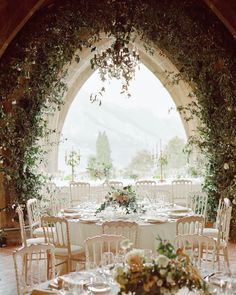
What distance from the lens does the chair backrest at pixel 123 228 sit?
5.50m

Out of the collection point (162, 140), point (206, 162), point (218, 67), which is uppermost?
point (218, 67)

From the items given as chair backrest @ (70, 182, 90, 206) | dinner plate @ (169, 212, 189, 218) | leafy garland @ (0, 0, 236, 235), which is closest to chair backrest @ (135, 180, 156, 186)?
chair backrest @ (70, 182, 90, 206)

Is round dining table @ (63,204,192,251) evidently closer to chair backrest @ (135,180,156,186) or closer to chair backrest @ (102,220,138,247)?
chair backrest @ (102,220,138,247)

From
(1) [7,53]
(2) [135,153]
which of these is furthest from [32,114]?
(2) [135,153]

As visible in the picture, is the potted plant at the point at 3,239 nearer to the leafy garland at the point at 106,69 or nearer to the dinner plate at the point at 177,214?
the leafy garland at the point at 106,69

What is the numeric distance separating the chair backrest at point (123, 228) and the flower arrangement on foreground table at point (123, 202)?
0.69 m

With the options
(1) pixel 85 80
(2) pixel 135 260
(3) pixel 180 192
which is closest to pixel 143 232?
(2) pixel 135 260

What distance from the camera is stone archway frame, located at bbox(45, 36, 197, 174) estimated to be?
36.3 feet

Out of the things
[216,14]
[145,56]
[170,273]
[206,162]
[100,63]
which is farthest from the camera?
[145,56]

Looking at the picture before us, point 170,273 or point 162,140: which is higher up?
point 162,140

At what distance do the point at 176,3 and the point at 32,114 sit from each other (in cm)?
310

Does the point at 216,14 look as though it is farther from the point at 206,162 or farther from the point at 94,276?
the point at 94,276

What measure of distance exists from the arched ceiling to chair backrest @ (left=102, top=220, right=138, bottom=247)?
11.3ft

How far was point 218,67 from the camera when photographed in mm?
8781
